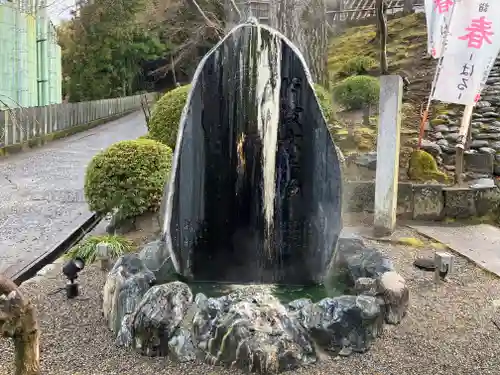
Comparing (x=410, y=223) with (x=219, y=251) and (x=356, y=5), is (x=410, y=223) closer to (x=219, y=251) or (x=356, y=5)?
(x=219, y=251)

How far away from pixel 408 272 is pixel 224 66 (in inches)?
140

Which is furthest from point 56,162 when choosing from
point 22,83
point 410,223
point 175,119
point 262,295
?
point 262,295

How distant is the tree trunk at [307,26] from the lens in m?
13.9

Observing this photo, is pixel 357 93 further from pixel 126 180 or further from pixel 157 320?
pixel 157 320

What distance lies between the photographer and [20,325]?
3.37 metres

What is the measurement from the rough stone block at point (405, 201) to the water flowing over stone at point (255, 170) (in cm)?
469

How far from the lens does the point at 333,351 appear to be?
15.3 ft

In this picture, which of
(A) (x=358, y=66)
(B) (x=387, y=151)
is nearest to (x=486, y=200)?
(B) (x=387, y=151)

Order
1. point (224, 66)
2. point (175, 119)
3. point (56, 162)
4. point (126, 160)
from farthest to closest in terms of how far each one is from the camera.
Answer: point (56, 162) → point (175, 119) → point (126, 160) → point (224, 66)

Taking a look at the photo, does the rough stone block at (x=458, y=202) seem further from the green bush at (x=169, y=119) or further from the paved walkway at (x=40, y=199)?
the paved walkway at (x=40, y=199)

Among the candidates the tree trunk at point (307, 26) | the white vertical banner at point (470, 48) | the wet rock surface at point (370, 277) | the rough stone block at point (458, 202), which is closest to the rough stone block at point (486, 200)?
the rough stone block at point (458, 202)

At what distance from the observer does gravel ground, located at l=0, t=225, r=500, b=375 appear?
176 inches

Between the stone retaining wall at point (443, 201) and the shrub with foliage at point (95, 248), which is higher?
the stone retaining wall at point (443, 201)

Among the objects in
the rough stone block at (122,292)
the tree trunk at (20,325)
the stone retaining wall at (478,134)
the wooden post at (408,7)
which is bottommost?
the rough stone block at (122,292)
